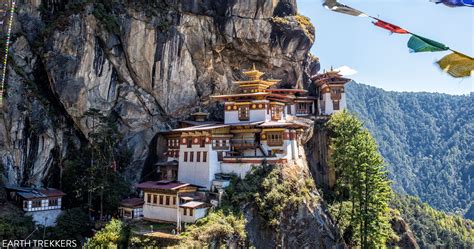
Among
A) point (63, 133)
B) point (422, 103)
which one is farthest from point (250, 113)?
point (422, 103)

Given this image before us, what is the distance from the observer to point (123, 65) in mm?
39250

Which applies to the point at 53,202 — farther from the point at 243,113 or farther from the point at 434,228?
the point at 434,228

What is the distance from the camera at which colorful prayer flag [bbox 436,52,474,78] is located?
618 centimetres

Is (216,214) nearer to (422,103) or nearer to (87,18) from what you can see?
(87,18)

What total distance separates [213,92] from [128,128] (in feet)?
33.1

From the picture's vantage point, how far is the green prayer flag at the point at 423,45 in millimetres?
6277

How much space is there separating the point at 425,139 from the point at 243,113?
14807cm

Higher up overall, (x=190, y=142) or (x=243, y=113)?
(x=243, y=113)

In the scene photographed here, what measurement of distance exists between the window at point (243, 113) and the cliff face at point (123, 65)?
6.59 m

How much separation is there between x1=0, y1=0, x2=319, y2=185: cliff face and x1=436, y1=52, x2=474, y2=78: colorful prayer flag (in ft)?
109

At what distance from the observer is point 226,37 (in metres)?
44.2

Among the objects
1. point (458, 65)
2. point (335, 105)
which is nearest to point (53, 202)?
point (335, 105)

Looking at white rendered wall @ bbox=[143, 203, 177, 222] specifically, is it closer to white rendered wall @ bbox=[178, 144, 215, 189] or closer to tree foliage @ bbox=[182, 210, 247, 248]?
tree foliage @ bbox=[182, 210, 247, 248]

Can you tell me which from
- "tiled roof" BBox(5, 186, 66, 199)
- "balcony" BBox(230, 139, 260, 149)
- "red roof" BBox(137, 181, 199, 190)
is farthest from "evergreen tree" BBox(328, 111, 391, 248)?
"tiled roof" BBox(5, 186, 66, 199)
